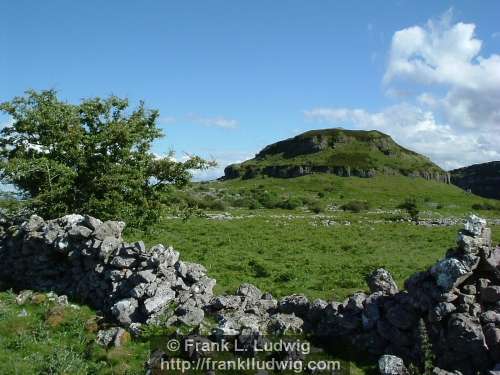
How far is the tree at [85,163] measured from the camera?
2692cm

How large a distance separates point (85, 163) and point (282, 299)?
1448 centimetres

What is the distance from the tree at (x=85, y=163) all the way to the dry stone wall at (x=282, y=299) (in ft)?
10.8

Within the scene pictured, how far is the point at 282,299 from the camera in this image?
18484 millimetres

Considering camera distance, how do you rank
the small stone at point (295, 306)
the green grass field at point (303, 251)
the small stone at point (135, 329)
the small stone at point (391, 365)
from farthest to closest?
1. the green grass field at point (303, 251)
2. the small stone at point (295, 306)
3. the small stone at point (135, 329)
4. the small stone at point (391, 365)

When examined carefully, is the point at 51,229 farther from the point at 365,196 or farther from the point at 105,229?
the point at 365,196

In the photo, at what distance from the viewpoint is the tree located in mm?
26922

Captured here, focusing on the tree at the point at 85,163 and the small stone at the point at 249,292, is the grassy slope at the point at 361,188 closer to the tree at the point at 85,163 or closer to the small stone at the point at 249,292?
the tree at the point at 85,163

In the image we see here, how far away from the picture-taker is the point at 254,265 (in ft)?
90.7

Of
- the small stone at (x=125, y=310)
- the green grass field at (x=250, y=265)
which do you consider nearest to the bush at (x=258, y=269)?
the green grass field at (x=250, y=265)

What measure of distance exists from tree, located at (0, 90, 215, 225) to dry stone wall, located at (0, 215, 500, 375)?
10.8 ft

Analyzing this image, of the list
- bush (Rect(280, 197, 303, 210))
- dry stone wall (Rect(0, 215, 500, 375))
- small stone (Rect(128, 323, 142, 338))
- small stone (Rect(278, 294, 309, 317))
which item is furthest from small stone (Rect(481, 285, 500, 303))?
bush (Rect(280, 197, 303, 210))

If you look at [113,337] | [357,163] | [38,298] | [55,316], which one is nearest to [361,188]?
[357,163]

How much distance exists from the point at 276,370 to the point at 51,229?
1378 cm

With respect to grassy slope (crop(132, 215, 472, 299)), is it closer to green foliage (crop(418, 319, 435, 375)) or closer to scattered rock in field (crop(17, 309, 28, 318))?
green foliage (crop(418, 319, 435, 375))
